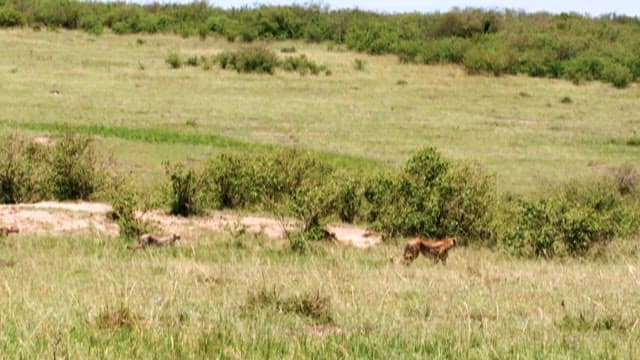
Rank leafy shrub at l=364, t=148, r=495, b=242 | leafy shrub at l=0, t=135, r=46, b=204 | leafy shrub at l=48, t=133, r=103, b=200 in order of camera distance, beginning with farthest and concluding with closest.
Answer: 1. leafy shrub at l=48, t=133, r=103, b=200
2. leafy shrub at l=0, t=135, r=46, b=204
3. leafy shrub at l=364, t=148, r=495, b=242

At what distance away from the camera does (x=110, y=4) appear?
6116 centimetres

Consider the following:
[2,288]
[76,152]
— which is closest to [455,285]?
[2,288]

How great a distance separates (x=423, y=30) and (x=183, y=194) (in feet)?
144

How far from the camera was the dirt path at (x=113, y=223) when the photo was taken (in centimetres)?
1276

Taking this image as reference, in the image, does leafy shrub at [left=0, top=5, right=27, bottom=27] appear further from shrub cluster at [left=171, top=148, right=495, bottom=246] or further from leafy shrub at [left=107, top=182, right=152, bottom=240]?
leafy shrub at [left=107, top=182, right=152, bottom=240]

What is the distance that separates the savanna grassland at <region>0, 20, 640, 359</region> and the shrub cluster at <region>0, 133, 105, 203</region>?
1744mm

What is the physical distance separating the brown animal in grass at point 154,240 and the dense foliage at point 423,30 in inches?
1362

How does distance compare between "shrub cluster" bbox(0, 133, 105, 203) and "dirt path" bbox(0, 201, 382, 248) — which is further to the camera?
"shrub cluster" bbox(0, 133, 105, 203)

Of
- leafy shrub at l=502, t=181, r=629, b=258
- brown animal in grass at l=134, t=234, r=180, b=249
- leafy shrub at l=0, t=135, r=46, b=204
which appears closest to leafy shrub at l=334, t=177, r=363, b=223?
leafy shrub at l=502, t=181, r=629, b=258

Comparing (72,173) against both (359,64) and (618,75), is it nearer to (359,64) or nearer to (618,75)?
(359,64)

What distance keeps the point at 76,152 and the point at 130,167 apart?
11.4 feet

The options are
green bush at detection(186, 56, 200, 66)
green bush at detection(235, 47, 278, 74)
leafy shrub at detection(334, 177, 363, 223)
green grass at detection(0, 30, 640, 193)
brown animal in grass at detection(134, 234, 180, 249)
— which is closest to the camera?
brown animal in grass at detection(134, 234, 180, 249)

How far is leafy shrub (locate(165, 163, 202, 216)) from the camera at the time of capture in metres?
14.9

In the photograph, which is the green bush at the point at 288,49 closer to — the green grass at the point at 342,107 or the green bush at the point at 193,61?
the green grass at the point at 342,107
